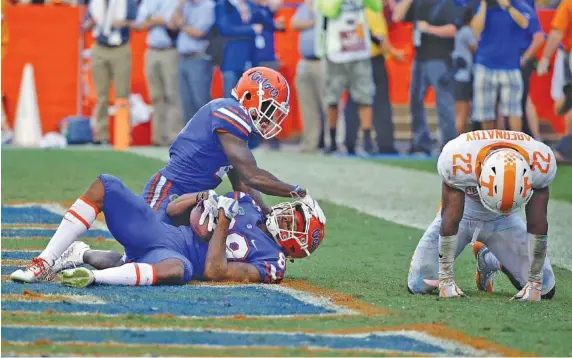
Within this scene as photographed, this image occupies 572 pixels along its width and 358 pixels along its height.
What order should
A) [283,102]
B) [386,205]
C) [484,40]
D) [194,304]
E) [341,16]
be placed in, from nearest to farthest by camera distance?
[194,304] < [283,102] < [386,205] < [484,40] < [341,16]

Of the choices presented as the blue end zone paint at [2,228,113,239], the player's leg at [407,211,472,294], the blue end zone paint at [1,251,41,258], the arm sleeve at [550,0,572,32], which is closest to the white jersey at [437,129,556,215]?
the player's leg at [407,211,472,294]

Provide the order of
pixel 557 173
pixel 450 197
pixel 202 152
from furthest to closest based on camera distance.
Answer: pixel 557 173 < pixel 202 152 < pixel 450 197

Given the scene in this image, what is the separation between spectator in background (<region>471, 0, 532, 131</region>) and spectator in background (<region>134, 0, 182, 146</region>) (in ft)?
14.5

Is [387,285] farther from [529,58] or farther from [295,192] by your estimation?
[529,58]

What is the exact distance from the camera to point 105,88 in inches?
709

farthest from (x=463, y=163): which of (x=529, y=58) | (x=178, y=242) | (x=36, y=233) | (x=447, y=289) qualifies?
(x=529, y=58)

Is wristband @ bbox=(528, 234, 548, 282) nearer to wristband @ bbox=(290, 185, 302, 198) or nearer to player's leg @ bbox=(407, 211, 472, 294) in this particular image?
player's leg @ bbox=(407, 211, 472, 294)

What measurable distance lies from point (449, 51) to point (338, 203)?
4933 millimetres

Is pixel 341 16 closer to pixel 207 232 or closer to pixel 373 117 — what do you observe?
pixel 373 117

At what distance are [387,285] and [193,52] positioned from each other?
10240 millimetres

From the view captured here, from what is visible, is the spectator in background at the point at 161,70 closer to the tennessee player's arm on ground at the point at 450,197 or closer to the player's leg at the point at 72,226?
the player's leg at the point at 72,226

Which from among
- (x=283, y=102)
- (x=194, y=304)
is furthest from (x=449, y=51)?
(x=194, y=304)

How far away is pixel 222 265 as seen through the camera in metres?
7.55

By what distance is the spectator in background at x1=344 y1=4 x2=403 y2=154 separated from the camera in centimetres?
1708
